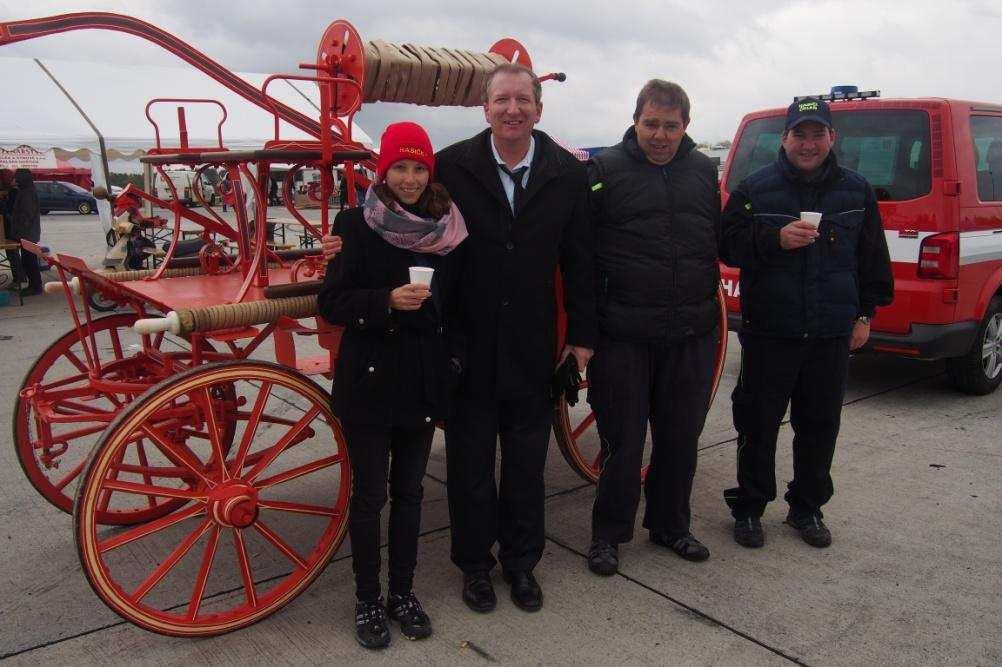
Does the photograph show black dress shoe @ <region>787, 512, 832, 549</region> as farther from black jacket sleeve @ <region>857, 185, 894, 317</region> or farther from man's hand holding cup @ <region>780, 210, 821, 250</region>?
man's hand holding cup @ <region>780, 210, 821, 250</region>

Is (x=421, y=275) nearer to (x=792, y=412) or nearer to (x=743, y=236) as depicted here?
(x=743, y=236)

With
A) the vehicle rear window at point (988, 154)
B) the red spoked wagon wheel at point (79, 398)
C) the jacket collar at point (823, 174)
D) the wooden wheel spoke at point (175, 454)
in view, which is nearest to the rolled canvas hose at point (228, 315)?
the wooden wheel spoke at point (175, 454)

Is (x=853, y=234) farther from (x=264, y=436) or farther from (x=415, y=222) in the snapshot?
(x=264, y=436)

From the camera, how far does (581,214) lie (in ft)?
9.06

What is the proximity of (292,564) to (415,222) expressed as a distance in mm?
1523

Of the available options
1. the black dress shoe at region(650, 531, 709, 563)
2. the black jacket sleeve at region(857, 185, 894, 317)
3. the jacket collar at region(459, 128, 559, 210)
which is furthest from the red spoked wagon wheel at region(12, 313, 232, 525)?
the black jacket sleeve at region(857, 185, 894, 317)

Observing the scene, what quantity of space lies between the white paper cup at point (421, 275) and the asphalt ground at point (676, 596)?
120 centimetres

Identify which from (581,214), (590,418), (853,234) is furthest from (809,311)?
(590,418)

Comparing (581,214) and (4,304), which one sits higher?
(581,214)

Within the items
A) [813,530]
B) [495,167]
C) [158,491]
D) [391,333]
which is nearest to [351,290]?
[391,333]

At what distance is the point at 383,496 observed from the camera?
2584 mm

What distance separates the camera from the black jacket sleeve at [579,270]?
2.76 meters

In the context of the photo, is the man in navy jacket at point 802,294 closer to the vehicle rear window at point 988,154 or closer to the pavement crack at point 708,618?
the pavement crack at point 708,618

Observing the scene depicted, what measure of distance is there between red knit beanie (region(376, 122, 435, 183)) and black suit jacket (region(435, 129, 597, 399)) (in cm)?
20
